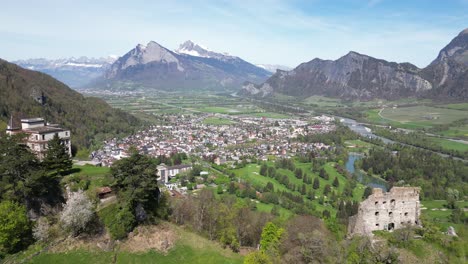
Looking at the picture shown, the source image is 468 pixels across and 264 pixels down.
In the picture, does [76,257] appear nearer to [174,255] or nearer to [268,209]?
[174,255]

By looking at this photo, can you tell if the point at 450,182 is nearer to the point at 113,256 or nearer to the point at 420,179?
the point at 420,179

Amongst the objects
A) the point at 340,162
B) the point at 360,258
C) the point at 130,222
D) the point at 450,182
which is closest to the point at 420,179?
the point at 450,182

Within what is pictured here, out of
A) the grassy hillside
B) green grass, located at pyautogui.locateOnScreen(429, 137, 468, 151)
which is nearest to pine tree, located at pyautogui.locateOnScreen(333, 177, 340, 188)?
the grassy hillside

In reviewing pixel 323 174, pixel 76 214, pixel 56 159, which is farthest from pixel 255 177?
pixel 76 214

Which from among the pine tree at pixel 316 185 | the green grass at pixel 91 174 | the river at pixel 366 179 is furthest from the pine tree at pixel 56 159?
the river at pixel 366 179

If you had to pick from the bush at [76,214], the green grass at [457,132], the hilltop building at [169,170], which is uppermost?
the bush at [76,214]

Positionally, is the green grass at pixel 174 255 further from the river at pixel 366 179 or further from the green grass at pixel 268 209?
the river at pixel 366 179
